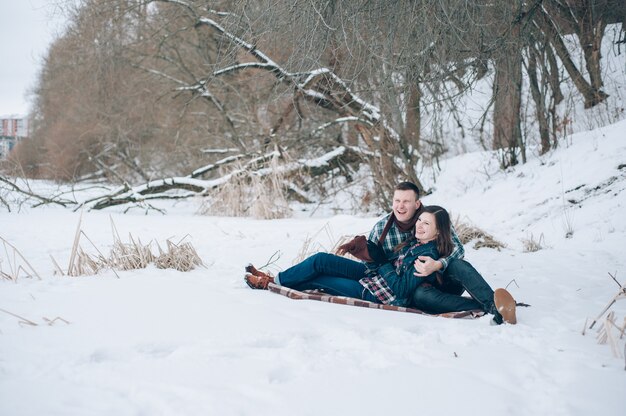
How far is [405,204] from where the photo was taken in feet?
13.3

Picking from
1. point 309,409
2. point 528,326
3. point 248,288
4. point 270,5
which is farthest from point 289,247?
point 309,409

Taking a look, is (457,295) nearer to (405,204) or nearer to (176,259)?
(405,204)

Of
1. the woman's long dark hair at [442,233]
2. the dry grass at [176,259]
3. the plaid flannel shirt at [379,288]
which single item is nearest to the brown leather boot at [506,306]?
the woman's long dark hair at [442,233]

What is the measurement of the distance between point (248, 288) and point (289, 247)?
8.24ft

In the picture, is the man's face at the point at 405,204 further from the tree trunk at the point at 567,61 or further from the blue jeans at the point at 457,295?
the tree trunk at the point at 567,61

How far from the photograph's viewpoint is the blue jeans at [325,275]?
13.7 ft

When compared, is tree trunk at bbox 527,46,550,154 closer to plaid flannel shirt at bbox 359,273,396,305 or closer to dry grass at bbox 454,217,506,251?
dry grass at bbox 454,217,506,251

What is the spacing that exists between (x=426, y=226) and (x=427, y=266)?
300 millimetres

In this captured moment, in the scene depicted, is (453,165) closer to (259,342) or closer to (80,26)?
(80,26)

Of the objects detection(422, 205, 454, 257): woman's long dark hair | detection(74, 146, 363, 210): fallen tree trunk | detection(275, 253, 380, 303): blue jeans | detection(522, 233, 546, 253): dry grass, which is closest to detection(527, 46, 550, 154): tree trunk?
detection(522, 233, 546, 253): dry grass

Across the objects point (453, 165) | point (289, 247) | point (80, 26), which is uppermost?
point (80, 26)

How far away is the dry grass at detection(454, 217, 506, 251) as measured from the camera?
6305 mm

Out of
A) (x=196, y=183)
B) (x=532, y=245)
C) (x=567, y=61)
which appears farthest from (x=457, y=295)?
(x=196, y=183)

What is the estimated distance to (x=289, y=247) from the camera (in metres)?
6.80
